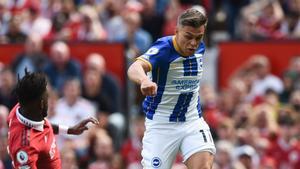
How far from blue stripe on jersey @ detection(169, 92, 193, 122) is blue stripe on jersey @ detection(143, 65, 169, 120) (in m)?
0.18

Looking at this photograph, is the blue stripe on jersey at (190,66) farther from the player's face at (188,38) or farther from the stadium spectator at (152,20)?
the stadium spectator at (152,20)

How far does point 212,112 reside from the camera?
17484mm

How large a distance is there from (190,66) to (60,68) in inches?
300

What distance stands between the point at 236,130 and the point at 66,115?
268cm

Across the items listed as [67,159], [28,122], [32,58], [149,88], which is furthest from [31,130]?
[32,58]

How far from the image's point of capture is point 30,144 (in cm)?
1041

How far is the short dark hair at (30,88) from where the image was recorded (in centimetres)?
1043

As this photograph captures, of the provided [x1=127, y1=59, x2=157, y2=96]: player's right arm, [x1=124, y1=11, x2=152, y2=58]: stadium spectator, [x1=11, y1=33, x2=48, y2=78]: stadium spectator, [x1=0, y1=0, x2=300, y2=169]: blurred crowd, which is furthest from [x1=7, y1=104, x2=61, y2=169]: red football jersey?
[x1=124, y1=11, x2=152, y2=58]: stadium spectator

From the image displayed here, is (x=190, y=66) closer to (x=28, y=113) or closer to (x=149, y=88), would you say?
(x=149, y=88)

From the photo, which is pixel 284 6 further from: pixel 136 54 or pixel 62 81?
pixel 62 81

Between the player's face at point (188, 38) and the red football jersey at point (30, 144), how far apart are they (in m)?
1.51

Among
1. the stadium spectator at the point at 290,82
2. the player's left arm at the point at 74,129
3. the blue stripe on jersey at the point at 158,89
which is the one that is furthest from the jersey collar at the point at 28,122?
the stadium spectator at the point at 290,82

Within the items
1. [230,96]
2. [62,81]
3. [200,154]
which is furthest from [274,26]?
[200,154]

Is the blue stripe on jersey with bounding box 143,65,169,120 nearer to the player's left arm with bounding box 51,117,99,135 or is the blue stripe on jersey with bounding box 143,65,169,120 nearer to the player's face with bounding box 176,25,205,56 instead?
the player's face with bounding box 176,25,205,56
